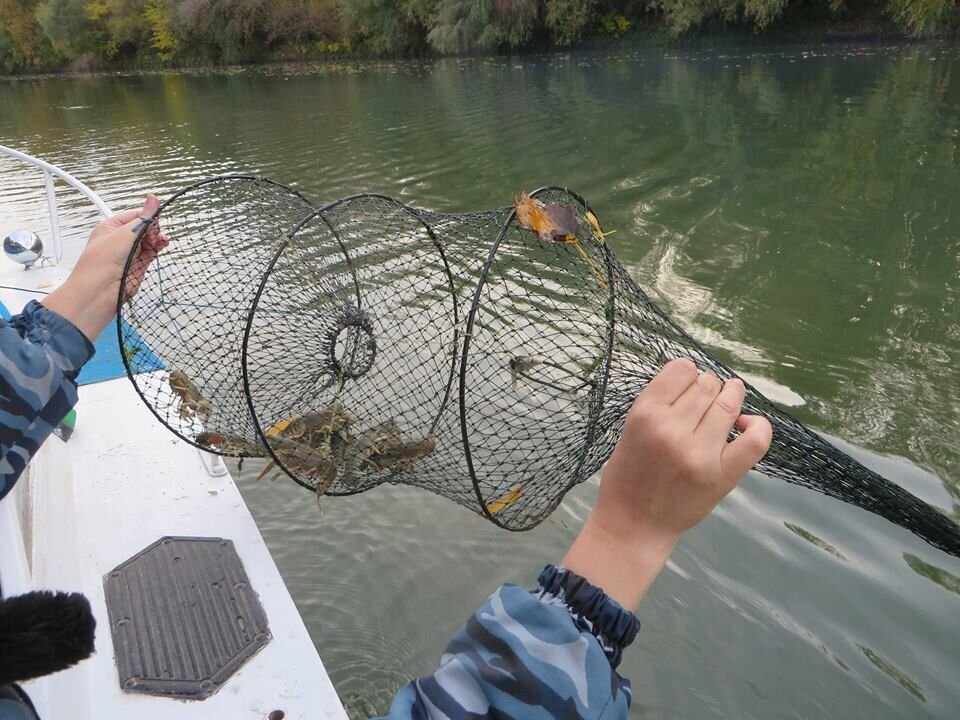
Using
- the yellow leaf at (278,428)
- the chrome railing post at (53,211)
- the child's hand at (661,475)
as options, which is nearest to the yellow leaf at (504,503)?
the yellow leaf at (278,428)

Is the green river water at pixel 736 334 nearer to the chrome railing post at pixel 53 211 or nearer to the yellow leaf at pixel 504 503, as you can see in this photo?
the yellow leaf at pixel 504 503

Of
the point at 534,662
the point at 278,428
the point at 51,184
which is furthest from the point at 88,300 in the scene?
the point at 51,184

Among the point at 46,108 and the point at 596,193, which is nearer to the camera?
the point at 596,193

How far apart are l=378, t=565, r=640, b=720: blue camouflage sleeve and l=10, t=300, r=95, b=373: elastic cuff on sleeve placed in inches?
41.0

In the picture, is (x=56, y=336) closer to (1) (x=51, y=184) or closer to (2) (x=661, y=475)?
(2) (x=661, y=475)

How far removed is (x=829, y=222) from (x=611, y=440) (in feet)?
23.5

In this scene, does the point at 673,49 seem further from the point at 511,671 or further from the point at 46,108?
the point at 511,671

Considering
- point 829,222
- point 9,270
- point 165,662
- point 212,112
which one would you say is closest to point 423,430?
point 165,662

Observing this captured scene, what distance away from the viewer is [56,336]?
1.57m

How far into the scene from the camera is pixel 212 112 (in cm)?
2156

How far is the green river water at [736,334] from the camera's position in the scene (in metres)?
3.19

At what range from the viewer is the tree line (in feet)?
86.9

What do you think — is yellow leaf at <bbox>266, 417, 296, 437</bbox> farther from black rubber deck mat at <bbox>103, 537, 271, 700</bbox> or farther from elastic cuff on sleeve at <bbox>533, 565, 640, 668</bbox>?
elastic cuff on sleeve at <bbox>533, 565, 640, 668</bbox>

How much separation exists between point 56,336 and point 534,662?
48.8 inches
